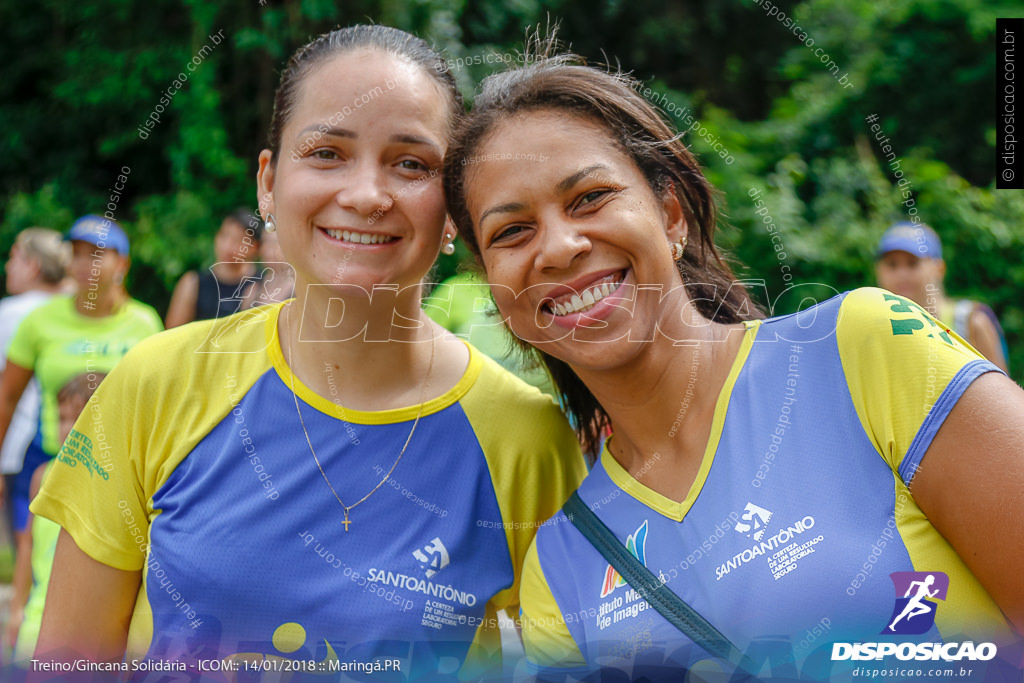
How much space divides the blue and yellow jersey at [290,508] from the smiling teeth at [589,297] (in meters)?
0.39

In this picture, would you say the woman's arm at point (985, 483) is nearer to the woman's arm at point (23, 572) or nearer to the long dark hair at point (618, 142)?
the long dark hair at point (618, 142)

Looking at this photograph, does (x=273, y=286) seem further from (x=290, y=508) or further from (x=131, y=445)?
(x=290, y=508)

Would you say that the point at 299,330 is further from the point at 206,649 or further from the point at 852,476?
the point at 852,476

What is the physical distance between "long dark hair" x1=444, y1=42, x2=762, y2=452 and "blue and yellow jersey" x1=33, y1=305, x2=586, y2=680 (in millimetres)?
195

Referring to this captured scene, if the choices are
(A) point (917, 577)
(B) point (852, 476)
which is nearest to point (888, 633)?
(A) point (917, 577)

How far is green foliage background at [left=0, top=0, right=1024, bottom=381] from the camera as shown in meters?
5.70

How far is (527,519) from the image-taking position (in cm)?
205

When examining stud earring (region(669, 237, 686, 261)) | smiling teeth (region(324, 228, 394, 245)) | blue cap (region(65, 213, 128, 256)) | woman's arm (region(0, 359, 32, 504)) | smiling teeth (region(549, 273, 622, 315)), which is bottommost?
woman's arm (region(0, 359, 32, 504))

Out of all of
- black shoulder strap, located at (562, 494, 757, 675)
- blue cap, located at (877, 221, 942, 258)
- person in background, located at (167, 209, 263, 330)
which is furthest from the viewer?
person in background, located at (167, 209, 263, 330)

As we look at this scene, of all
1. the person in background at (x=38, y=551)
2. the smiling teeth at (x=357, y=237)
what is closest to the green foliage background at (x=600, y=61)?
the person in background at (x=38, y=551)

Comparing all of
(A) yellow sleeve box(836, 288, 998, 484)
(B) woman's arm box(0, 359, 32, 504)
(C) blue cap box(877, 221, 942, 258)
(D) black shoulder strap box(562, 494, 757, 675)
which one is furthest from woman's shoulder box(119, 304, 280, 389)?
(C) blue cap box(877, 221, 942, 258)

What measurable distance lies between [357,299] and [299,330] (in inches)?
8.8

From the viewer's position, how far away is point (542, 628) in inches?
71.4

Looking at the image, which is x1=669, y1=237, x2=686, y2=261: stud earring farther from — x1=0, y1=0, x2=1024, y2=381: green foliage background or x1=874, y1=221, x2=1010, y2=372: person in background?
x1=0, y1=0, x2=1024, y2=381: green foliage background
